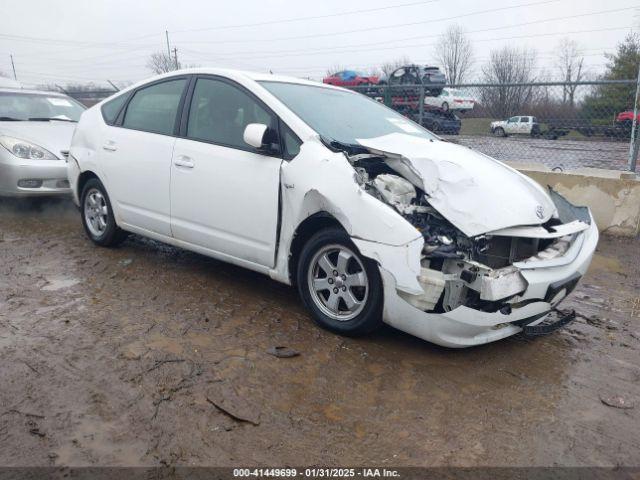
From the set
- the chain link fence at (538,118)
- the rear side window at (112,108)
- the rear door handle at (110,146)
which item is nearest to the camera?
the rear door handle at (110,146)

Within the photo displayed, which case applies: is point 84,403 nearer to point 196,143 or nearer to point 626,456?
point 196,143

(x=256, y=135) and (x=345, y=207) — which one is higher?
(x=256, y=135)

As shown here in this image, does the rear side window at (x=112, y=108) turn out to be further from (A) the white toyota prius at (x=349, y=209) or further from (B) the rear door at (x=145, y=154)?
(A) the white toyota prius at (x=349, y=209)

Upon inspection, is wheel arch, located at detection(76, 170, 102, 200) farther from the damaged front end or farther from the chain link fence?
the chain link fence

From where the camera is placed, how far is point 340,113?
4.06 m

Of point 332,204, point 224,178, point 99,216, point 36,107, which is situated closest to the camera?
point 332,204

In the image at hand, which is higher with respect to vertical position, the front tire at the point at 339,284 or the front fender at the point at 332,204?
the front fender at the point at 332,204

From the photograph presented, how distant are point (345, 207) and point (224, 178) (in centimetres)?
109

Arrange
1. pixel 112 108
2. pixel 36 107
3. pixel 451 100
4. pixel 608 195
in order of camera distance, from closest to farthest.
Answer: pixel 112 108 → pixel 608 195 → pixel 36 107 → pixel 451 100

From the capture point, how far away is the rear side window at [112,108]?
491 centimetres

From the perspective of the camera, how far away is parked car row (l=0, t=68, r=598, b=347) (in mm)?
2969

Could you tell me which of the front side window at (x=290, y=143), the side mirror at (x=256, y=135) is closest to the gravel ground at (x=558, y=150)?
the front side window at (x=290, y=143)

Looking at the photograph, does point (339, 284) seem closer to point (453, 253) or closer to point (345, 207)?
point (345, 207)

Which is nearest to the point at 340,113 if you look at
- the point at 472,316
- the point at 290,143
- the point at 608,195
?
the point at 290,143
